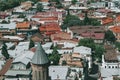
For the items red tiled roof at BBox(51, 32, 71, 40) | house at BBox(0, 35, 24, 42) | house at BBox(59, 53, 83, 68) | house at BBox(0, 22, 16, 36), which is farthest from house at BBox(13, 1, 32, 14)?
house at BBox(59, 53, 83, 68)

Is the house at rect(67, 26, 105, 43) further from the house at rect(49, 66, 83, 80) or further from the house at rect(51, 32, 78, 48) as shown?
the house at rect(49, 66, 83, 80)

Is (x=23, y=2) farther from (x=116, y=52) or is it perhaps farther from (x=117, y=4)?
(x=116, y=52)

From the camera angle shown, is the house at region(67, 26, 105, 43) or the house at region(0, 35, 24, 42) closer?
the house at region(0, 35, 24, 42)

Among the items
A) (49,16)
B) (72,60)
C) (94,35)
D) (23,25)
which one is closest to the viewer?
(72,60)

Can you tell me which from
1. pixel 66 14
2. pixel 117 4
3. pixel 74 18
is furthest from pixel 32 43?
pixel 117 4

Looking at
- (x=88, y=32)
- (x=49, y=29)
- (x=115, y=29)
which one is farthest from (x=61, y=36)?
(x=115, y=29)

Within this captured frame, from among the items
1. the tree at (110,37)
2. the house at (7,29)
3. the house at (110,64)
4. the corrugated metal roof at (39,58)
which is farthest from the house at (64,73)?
the house at (7,29)

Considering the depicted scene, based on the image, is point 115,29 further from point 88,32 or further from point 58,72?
point 58,72
